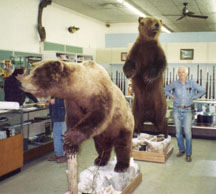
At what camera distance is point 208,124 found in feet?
23.9

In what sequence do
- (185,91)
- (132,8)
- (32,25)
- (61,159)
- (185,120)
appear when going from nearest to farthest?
(185,91) < (185,120) < (61,159) < (32,25) < (132,8)

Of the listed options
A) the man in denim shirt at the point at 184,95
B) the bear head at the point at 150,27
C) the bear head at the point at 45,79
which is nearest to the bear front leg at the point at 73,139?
the bear head at the point at 45,79

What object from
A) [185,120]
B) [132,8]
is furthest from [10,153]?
[132,8]

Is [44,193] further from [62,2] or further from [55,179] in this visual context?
[62,2]

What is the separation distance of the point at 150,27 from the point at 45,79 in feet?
3.66

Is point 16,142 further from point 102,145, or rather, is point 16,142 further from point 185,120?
point 102,145

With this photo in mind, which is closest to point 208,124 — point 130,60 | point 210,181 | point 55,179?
point 210,181

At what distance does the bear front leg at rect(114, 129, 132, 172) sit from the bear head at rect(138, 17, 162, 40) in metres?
0.79

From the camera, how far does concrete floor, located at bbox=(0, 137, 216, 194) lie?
13.6 ft

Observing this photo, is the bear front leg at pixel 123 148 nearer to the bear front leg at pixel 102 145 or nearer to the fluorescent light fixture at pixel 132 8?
the bear front leg at pixel 102 145

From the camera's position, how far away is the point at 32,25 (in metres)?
7.76

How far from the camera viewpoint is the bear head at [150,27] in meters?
2.15

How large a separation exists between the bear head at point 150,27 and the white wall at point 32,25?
5301 mm

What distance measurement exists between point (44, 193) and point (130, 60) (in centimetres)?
267
